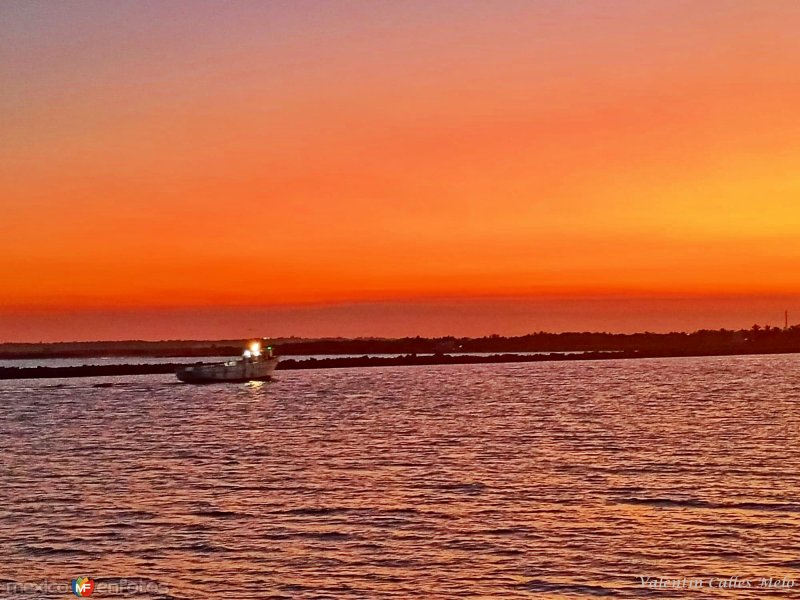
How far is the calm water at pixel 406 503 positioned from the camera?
24266 mm

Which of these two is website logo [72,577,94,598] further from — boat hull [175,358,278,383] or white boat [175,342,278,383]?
boat hull [175,358,278,383]

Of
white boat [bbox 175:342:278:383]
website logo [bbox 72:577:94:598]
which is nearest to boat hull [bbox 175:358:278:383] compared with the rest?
white boat [bbox 175:342:278:383]

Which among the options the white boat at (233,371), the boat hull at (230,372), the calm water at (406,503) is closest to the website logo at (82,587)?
the calm water at (406,503)

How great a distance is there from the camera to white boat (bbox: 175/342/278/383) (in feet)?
427

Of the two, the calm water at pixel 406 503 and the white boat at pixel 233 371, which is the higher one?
the white boat at pixel 233 371

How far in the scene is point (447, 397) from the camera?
100000 millimetres

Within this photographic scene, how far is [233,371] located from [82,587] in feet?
363

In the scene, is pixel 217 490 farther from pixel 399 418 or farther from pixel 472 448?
pixel 399 418

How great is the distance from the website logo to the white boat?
4218 inches

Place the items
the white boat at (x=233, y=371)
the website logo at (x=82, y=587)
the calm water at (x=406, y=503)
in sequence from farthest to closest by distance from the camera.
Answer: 1. the white boat at (x=233, y=371)
2. the calm water at (x=406, y=503)
3. the website logo at (x=82, y=587)

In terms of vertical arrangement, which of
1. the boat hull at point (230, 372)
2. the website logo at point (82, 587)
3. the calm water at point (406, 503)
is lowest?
the website logo at point (82, 587)

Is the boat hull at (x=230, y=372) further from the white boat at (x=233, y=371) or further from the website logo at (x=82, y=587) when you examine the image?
the website logo at (x=82, y=587)

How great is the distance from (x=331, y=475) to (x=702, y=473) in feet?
51.8

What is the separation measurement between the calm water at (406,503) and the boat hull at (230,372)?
175ft
